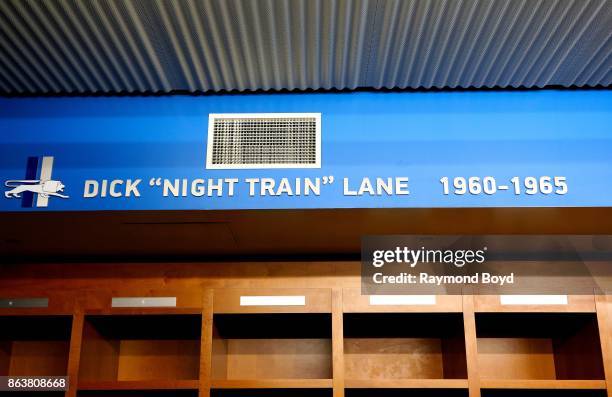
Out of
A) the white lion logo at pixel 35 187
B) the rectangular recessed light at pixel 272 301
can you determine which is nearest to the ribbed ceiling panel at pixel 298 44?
the white lion logo at pixel 35 187

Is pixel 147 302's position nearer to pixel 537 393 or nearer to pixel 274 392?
pixel 274 392

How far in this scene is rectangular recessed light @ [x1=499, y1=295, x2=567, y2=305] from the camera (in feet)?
11.3

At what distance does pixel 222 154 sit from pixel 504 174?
4.17ft

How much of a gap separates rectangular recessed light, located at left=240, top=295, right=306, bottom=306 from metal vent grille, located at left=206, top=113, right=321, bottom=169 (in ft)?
2.52

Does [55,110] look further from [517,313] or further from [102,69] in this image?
[517,313]

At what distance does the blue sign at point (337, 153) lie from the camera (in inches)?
119

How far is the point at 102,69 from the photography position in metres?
3.03

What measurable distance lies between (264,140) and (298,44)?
0.51m

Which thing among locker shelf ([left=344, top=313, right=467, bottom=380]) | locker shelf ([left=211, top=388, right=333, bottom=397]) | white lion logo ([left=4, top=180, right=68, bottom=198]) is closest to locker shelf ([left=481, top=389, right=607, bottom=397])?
locker shelf ([left=344, top=313, right=467, bottom=380])

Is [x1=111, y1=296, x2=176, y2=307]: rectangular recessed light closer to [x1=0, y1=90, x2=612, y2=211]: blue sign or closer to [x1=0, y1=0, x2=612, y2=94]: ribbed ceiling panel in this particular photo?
[x1=0, y1=90, x2=612, y2=211]: blue sign

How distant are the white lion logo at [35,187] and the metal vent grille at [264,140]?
68cm

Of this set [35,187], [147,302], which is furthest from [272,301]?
[35,187]

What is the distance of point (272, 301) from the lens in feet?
11.5

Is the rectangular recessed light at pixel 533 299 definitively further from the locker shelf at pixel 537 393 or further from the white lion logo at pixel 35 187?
the white lion logo at pixel 35 187
